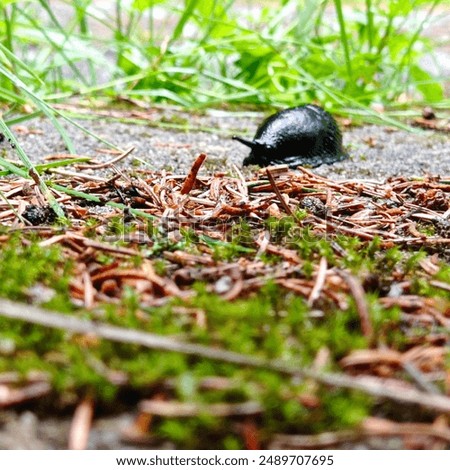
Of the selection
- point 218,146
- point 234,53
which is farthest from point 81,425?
point 234,53

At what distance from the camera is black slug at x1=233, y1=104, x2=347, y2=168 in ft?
6.57

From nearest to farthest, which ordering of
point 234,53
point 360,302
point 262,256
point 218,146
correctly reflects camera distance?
1. point 360,302
2. point 262,256
3. point 218,146
4. point 234,53

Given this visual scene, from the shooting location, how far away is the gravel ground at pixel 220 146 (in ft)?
6.55

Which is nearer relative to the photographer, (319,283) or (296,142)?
(319,283)

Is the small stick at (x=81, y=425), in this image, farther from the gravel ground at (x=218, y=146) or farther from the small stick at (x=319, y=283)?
the gravel ground at (x=218, y=146)

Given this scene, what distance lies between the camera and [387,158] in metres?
2.22

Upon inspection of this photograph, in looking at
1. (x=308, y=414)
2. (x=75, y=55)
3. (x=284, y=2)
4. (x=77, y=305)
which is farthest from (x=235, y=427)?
(x=284, y=2)

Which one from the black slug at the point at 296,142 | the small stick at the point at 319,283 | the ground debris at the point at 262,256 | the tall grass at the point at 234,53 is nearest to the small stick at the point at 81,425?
the ground debris at the point at 262,256

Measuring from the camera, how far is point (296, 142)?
2.04m

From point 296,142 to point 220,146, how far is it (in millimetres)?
373

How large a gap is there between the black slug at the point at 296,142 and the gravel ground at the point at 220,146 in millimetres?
60

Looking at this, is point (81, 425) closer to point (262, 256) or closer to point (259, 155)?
point (262, 256)

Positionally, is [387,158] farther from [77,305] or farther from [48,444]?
[48,444]
